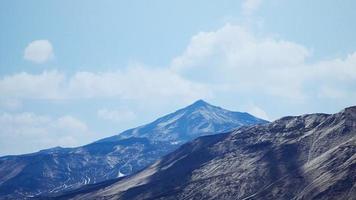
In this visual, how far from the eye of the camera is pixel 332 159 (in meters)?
184

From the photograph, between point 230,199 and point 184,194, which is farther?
point 184,194

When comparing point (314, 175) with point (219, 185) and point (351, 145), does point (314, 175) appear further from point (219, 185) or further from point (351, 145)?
point (219, 185)

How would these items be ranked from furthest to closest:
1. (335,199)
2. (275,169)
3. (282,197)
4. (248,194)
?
(275,169) < (248,194) < (282,197) < (335,199)

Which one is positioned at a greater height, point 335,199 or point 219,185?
point 219,185

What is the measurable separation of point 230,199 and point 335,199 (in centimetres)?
3915

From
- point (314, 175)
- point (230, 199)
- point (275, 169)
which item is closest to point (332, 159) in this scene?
point (314, 175)

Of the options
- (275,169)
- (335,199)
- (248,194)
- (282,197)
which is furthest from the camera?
(275,169)

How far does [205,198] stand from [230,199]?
11146mm

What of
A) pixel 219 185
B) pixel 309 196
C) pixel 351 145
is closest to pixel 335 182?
pixel 309 196

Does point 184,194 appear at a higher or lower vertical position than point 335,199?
higher

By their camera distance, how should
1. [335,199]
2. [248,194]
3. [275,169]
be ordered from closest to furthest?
1. [335,199]
2. [248,194]
3. [275,169]

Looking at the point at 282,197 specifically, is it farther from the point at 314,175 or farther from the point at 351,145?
the point at 351,145

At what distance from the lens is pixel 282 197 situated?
171 meters

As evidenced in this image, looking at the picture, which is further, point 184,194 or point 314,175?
point 184,194
